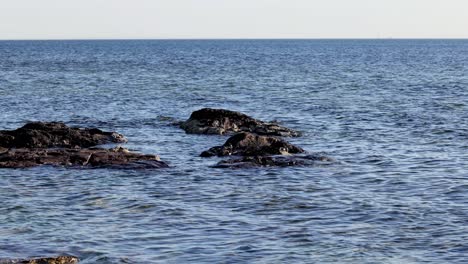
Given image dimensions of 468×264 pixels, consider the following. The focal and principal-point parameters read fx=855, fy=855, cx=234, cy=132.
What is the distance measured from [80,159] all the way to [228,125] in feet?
35.5

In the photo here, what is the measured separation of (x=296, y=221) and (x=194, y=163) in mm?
9709

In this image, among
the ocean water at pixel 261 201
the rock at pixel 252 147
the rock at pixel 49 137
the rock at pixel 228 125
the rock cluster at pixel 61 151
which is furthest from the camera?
the rock at pixel 228 125

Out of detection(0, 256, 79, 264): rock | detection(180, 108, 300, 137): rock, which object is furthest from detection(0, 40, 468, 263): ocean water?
detection(180, 108, 300, 137): rock

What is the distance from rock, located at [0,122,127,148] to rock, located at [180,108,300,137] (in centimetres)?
535

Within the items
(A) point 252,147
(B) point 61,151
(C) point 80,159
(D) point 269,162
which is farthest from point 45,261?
(A) point 252,147

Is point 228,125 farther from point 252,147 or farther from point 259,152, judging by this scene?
point 259,152

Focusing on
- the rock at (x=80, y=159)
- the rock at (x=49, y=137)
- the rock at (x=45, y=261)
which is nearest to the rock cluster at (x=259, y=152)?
the rock at (x=80, y=159)

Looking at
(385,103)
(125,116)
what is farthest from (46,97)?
(385,103)

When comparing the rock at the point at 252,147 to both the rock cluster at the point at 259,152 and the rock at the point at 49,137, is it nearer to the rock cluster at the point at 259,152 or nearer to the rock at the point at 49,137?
the rock cluster at the point at 259,152

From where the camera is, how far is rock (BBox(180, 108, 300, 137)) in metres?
37.3

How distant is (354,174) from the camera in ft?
89.7

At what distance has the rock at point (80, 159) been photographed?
91.4 feet

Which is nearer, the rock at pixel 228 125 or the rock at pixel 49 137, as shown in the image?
the rock at pixel 49 137

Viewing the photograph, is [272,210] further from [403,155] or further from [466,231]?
[403,155]
